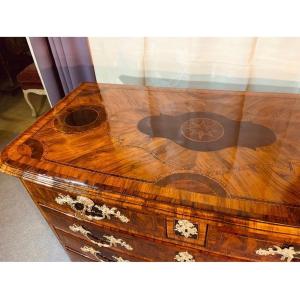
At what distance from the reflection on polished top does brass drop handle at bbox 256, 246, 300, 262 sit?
3.8 inches

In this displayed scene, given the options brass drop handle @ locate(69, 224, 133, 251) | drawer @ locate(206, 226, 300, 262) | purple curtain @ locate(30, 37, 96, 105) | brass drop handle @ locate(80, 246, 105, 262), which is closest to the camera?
drawer @ locate(206, 226, 300, 262)

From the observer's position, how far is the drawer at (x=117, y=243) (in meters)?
0.68

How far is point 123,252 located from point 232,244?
14.7 inches

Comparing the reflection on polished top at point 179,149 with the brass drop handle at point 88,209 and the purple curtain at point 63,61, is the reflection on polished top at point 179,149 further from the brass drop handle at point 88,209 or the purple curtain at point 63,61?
the purple curtain at point 63,61

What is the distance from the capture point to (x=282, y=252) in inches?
21.9

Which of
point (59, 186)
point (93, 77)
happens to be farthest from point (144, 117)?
point (93, 77)

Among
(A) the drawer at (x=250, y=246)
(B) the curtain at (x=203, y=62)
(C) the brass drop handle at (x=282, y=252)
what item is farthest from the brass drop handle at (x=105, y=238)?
(B) the curtain at (x=203, y=62)

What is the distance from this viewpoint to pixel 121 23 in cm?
100

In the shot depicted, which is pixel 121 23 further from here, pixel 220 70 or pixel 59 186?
pixel 59 186

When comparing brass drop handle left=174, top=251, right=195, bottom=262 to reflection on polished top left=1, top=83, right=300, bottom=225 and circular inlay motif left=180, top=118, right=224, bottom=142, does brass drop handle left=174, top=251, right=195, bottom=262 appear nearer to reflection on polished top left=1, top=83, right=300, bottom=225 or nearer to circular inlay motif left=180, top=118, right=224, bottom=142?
reflection on polished top left=1, top=83, right=300, bottom=225

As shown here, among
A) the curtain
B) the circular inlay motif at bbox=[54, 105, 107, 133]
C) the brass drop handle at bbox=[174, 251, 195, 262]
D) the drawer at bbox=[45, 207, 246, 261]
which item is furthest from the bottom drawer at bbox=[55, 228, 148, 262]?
the curtain

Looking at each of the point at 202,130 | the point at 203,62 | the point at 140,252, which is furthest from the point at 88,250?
the point at 203,62

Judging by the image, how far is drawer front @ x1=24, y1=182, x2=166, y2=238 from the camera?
623mm
